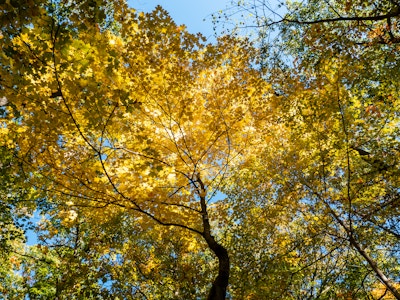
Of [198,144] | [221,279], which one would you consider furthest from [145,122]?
[221,279]

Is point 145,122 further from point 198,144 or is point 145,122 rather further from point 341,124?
point 341,124

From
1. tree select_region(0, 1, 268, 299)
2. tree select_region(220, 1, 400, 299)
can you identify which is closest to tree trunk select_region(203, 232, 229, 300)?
tree select_region(0, 1, 268, 299)

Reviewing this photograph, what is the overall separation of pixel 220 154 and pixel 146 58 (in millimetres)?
3408

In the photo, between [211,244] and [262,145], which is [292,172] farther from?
[211,244]

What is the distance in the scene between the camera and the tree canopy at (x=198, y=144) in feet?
16.2

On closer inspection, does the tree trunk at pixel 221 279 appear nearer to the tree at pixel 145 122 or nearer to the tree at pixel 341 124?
the tree at pixel 145 122

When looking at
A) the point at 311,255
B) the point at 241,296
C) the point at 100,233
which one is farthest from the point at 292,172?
the point at 100,233

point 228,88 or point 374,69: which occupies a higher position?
point 228,88

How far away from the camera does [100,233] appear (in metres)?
10.8

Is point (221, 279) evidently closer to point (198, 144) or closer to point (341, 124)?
point (198, 144)

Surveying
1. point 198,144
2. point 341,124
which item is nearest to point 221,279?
point 198,144

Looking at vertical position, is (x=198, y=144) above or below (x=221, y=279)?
above

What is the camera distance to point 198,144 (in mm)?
7293

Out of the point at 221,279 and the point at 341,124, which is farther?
the point at 341,124
